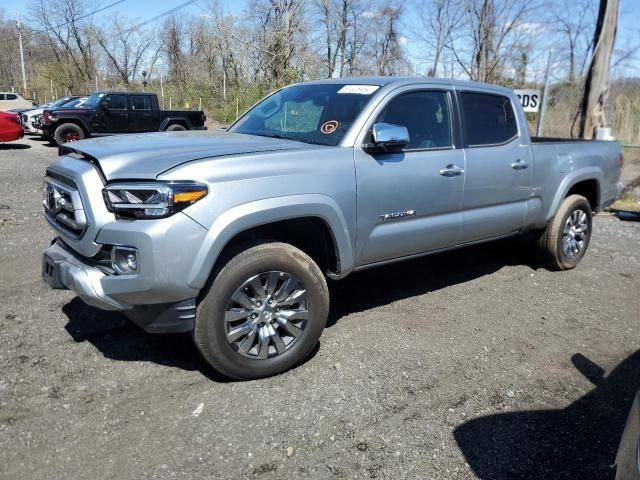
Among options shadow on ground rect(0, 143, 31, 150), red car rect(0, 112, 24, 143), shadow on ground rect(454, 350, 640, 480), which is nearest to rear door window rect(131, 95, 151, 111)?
red car rect(0, 112, 24, 143)

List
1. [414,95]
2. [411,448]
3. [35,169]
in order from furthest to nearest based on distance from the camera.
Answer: [35,169] < [414,95] < [411,448]

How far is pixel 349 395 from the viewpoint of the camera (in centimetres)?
330

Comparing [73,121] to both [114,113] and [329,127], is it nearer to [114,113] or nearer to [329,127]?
[114,113]

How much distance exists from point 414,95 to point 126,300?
2628mm

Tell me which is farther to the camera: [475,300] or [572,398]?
[475,300]

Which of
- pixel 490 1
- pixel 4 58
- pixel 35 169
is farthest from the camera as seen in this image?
pixel 4 58

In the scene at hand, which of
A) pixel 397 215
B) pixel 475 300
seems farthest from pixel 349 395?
pixel 475 300

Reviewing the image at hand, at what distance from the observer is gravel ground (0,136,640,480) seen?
2.71 m

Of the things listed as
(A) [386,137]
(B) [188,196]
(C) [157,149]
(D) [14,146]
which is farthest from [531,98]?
(D) [14,146]

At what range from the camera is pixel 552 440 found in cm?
294

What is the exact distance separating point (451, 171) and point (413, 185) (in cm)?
46

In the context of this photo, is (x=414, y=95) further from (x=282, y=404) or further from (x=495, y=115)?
(x=282, y=404)

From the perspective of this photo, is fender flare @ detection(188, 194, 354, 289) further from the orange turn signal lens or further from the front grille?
the front grille

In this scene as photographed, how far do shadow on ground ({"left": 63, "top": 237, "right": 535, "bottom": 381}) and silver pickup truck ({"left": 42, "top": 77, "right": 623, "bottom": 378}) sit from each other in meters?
0.57
